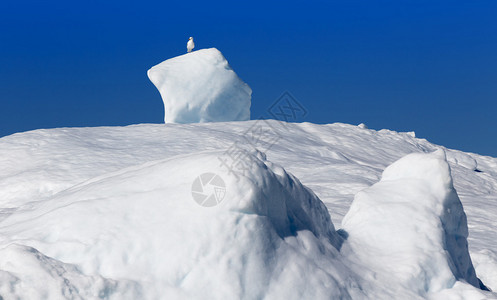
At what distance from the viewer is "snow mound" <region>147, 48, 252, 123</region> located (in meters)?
16.4

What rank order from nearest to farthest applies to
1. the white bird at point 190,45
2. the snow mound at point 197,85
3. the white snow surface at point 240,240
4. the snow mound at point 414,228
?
the white snow surface at point 240,240 < the snow mound at point 414,228 < the snow mound at point 197,85 < the white bird at point 190,45

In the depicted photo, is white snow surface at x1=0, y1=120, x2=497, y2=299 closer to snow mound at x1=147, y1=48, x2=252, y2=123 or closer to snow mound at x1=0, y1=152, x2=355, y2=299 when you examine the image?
snow mound at x1=0, y1=152, x2=355, y2=299

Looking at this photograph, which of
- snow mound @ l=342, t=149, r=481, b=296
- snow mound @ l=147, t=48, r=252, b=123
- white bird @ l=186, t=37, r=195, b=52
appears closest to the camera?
snow mound @ l=342, t=149, r=481, b=296

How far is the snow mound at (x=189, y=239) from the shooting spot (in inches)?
158

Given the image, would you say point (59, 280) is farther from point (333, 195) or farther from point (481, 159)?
point (481, 159)

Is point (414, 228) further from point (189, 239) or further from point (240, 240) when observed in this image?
point (189, 239)

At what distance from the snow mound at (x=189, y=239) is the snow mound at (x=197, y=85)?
38.0 feet

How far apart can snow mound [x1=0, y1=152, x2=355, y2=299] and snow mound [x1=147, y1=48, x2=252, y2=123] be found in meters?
11.6

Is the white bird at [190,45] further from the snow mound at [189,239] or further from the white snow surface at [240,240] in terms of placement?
the snow mound at [189,239]

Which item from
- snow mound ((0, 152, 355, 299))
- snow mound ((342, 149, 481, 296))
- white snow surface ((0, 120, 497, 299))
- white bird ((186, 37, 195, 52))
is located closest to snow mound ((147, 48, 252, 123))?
white bird ((186, 37, 195, 52))

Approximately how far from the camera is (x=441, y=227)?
586cm

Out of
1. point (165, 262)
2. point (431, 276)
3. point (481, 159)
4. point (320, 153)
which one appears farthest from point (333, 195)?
point (481, 159)

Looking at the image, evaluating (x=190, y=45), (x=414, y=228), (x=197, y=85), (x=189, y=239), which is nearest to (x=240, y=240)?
(x=189, y=239)

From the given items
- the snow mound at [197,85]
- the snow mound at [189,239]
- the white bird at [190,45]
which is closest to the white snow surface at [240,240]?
the snow mound at [189,239]
